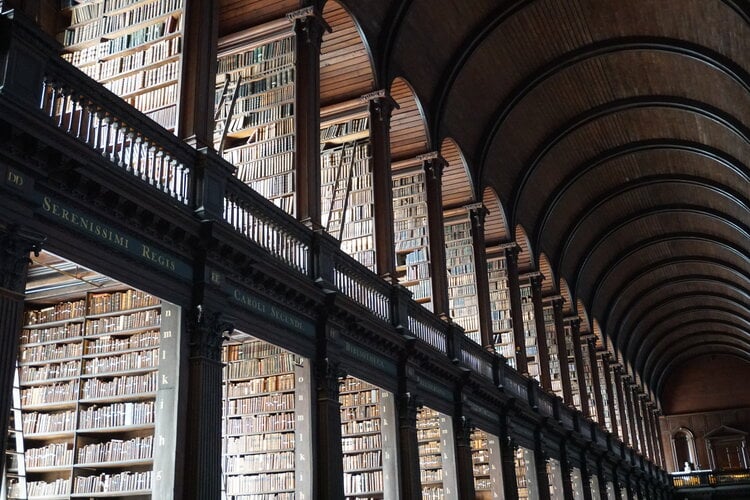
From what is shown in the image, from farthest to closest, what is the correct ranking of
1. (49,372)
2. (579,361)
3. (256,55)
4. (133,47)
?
(579,361) < (256,55) < (49,372) < (133,47)

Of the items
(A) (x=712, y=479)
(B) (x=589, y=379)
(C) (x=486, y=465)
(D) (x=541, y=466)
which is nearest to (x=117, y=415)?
(C) (x=486, y=465)

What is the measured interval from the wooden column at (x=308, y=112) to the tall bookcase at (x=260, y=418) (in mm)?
1610

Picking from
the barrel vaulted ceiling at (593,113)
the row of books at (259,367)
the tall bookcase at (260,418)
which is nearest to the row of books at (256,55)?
the barrel vaulted ceiling at (593,113)

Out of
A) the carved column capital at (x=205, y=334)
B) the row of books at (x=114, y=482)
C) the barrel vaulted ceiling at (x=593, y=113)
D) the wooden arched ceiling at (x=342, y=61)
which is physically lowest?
the row of books at (x=114, y=482)

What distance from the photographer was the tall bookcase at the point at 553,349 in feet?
63.7

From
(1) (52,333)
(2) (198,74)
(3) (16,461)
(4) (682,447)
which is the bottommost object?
(3) (16,461)

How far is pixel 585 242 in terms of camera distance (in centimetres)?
2281

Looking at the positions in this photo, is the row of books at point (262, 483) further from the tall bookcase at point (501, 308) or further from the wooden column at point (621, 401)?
the wooden column at point (621, 401)

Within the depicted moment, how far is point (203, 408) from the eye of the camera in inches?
258

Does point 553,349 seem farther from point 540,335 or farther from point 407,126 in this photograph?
point 407,126

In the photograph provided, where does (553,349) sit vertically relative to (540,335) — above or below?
above

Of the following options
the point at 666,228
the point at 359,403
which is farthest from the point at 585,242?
the point at 359,403

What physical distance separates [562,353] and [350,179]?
10051 mm

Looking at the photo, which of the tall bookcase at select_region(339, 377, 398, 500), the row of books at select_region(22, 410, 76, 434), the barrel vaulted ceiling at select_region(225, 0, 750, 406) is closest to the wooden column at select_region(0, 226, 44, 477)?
the row of books at select_region(22, 410, 76, 434)
